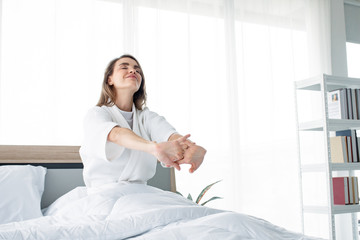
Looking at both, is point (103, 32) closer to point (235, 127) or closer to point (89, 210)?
point (235, 127)

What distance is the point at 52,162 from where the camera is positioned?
2.76 meters

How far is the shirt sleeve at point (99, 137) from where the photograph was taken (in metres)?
1.71

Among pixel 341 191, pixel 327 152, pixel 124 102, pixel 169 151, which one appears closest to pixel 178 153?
pixel 169 151

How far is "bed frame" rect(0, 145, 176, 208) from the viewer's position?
2625mm

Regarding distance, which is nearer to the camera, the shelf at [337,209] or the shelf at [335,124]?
the shelf at [337,209]

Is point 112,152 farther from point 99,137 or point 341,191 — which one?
point 341,191

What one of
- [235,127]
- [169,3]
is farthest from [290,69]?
[169,3]

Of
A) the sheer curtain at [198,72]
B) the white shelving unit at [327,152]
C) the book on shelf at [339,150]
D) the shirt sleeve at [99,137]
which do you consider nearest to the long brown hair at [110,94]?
the shirt sleeve at [99,137]

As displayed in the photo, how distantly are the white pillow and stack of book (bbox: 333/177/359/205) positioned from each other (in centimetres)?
230

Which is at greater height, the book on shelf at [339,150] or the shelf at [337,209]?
the book on shelf at [339,150]

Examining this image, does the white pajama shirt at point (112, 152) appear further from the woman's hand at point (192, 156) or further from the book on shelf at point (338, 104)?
the book on shelf at point (338, 104)

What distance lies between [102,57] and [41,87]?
1.71 feet

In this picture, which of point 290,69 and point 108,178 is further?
point 290,69

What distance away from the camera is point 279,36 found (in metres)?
4.08
